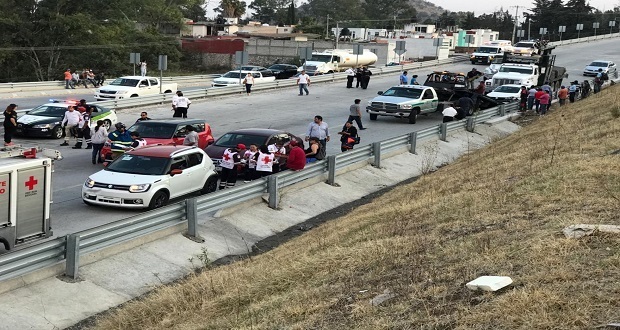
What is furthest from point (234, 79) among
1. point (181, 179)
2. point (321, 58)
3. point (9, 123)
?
point (181, 179)

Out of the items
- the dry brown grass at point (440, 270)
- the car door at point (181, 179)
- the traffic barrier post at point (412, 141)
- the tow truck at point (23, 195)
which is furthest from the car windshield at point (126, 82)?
the tow truck at point (23, 195)

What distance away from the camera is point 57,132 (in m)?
27.2

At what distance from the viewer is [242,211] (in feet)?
56.9

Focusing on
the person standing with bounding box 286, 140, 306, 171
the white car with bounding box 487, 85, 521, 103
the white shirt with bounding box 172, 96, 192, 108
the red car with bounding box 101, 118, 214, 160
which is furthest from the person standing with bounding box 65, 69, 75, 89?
the person standing with bounding box 286, 140, 306, 171

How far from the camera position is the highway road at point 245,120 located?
16.8m

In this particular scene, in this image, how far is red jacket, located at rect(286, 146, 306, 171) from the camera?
19422 millimetres

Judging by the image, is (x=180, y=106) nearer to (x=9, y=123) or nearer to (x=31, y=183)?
(x=9, y=123)

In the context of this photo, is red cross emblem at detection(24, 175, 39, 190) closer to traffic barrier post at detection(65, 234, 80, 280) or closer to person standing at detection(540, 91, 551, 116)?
traffic barrier post at detection(65, 234, 80, 280)

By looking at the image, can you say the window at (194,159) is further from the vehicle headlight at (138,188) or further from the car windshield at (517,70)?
the car windshield at (517,70)

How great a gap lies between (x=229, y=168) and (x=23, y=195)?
21.4ft

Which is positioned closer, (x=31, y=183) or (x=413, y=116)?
(x=31, y=183)

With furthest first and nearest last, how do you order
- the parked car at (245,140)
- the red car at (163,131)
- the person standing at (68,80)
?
the person standing at (68,80) → the red car at (163,131) → the parked car at (245,140)

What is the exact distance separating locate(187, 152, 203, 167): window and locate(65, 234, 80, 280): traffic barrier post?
6.24m

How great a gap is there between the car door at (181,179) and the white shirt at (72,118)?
27.7 ft
